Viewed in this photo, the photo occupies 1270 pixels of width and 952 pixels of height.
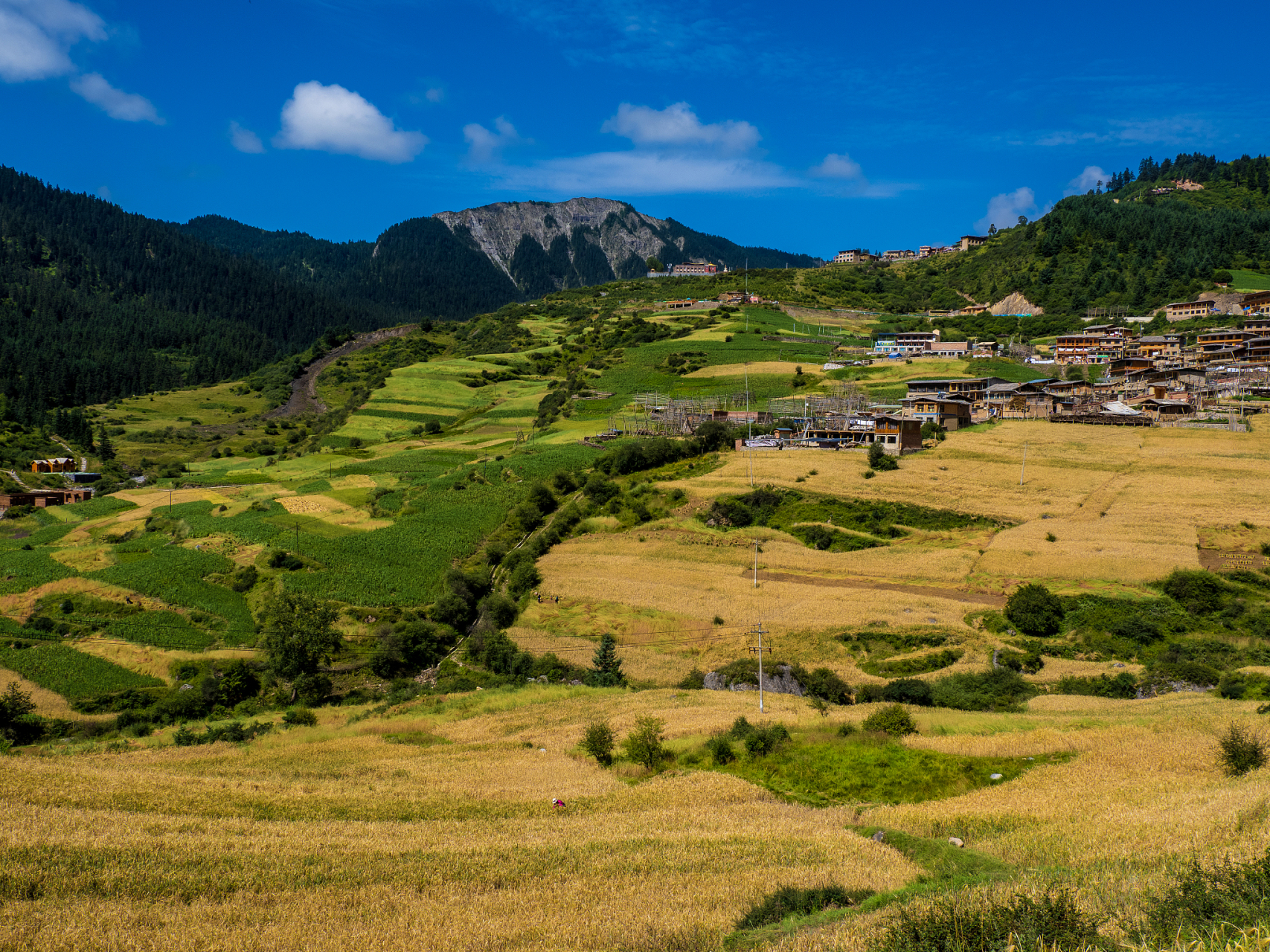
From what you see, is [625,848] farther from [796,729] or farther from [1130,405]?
[1130,405]

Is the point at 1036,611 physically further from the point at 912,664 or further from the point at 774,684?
the point at 774,684

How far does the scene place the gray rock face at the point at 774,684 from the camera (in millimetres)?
41719

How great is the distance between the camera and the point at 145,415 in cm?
15500

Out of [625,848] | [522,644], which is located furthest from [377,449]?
[625,848]

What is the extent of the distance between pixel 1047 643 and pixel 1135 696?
6.07 metres

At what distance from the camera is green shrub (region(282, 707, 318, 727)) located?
130 ft

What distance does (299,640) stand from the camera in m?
47.8

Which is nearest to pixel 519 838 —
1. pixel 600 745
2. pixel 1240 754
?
pixel 600 745

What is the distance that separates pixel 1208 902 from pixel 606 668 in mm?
37384

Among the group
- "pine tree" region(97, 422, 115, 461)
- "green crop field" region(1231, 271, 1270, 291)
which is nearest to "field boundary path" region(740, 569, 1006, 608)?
"pine tree" region(97, 422, 115, 461)

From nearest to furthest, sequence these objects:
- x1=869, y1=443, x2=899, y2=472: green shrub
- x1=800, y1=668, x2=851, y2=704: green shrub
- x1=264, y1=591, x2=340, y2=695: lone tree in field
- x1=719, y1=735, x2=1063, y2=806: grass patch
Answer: x1=719, y1=735, x2=1063, y2=806: grass patch → x1=800, y1=668, x2=851, y2=704: green shrub → x1=264, y1=591, x2=340, y2=695: lone tree in field → x1=869, y1=443, x2=899, y2=472: green shrub

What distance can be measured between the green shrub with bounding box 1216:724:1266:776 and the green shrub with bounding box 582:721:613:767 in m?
20.2

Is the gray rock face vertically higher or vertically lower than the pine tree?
lower

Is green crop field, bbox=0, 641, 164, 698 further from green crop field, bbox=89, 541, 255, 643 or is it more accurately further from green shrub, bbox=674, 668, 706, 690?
green shrub, bbox=674, 668, 706, 690
